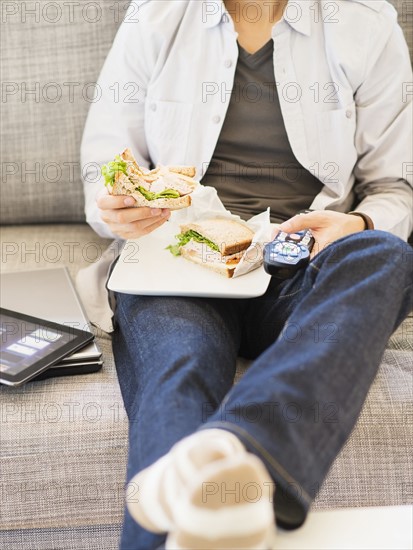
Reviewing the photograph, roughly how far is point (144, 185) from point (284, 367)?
512 mm

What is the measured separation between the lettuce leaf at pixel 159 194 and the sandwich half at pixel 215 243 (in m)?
0.10

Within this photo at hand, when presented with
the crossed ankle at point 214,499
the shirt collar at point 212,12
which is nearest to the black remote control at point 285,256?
the crossed ankle at point 214,499

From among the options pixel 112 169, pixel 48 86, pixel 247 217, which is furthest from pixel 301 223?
pixel 48 86

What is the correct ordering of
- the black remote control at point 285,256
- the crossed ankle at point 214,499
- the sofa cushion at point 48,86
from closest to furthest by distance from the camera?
1. the crossed ankle at point 214,499
2. the black remote control at point 285,256
3. the sofa cushion at point 48,86

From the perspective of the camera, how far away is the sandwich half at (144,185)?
1.35 meters

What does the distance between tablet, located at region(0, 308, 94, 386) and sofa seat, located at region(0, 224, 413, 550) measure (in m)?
0.05

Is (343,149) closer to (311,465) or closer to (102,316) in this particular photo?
(102,316)

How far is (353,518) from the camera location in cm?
105

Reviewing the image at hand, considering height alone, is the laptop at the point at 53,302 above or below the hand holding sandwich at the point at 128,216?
below

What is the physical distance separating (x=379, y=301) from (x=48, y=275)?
79 cm

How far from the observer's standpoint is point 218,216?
4.95 ft

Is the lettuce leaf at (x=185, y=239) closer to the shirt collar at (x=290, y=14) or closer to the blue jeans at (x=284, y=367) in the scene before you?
the blue jeans at (x=284, y=367)

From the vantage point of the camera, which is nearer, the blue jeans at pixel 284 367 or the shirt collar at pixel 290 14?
the blue jeans at pixel 284 367

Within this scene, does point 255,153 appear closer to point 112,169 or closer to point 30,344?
point 112,169
